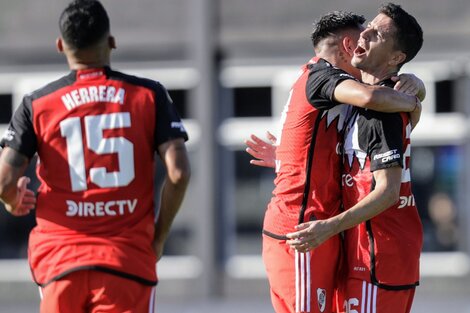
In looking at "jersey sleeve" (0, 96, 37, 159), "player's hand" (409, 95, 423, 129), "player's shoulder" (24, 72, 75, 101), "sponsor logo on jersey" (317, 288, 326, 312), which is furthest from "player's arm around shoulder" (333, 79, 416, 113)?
"jersey sleeve" (0, 96, 37, 159)

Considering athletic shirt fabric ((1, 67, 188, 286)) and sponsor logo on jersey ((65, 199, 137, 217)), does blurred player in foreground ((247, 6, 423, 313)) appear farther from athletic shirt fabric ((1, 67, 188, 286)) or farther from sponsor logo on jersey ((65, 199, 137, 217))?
sponsor logo on jersey ((65, 199, 137, 217))

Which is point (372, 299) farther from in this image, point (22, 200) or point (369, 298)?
point (22, 200)

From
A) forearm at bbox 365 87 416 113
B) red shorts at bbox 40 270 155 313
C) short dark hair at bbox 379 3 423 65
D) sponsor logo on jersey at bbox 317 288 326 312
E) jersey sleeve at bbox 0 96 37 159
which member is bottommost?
sponsor logo on jersey at bbox 317 288 326 312

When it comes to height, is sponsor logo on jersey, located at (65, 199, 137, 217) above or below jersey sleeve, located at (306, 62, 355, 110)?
below

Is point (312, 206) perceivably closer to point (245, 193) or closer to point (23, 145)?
point (23, 145)

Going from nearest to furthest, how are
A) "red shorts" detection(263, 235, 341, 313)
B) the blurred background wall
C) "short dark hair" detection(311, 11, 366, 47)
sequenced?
1. "red shorts" detection(263, 235, 341, 313)
2. "short dark hair" detection(311, 11, 366, 47)
3. the blurred background wall

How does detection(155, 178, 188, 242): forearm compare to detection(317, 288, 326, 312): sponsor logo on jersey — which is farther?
detection(317, 288, 326, 312): sponsor logo on jersey

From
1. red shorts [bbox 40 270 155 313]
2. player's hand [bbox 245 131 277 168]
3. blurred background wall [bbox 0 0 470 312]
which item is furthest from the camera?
blurred background wall [bbox 0 0 470 312]

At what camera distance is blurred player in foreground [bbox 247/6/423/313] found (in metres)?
5.21

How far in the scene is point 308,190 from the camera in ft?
17.2

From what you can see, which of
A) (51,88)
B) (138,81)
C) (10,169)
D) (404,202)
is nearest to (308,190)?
(404,202)

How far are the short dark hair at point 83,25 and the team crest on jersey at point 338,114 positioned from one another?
1.21 metres

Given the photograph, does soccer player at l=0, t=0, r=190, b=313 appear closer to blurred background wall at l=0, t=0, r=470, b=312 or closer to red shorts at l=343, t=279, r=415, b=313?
red shorts at l=343, t=279, r=415, b=313

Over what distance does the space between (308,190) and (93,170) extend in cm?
112
